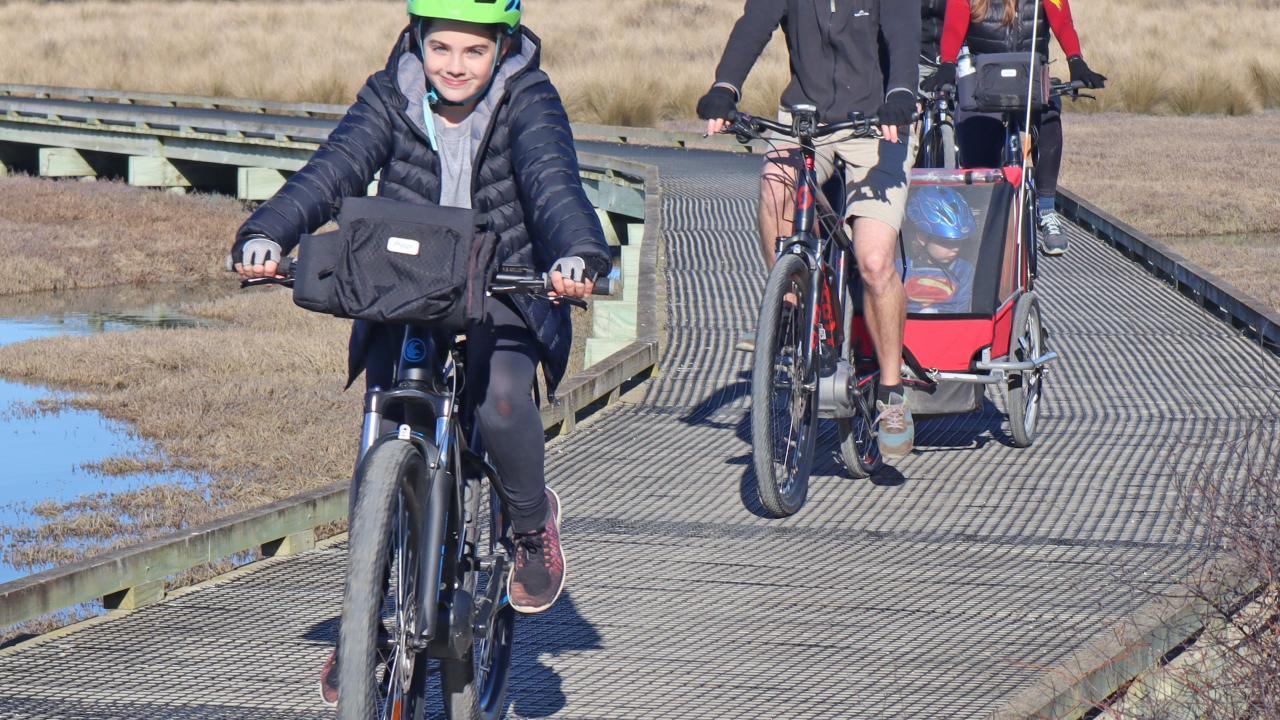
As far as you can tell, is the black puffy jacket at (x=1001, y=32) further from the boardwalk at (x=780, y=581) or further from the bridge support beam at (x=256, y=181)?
the bridge support beam at (x=256, y=181)

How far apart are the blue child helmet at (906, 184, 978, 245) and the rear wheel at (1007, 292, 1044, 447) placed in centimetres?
46

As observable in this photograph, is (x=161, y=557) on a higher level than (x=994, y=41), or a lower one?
lower

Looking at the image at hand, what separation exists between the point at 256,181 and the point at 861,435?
20.1 metres

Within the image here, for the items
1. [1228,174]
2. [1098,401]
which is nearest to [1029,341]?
[1098,401]

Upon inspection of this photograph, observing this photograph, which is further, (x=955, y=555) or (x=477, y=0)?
(x=955, y=555)

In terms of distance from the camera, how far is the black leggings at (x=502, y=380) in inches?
161

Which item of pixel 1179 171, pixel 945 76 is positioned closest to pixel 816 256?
pixel 945 76

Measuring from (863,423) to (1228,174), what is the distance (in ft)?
58.8

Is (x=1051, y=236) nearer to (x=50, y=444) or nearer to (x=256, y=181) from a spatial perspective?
(x=50, y=444)

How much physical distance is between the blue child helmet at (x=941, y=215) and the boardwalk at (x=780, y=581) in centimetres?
93

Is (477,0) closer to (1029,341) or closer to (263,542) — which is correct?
(263,542)

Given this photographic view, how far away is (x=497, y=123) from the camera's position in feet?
13.9

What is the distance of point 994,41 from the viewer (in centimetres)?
929

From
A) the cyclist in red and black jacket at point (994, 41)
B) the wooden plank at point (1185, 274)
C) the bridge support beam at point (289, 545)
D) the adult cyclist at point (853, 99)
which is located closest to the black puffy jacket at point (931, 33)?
the cyclist in red and black jacket at point (994, 41)
